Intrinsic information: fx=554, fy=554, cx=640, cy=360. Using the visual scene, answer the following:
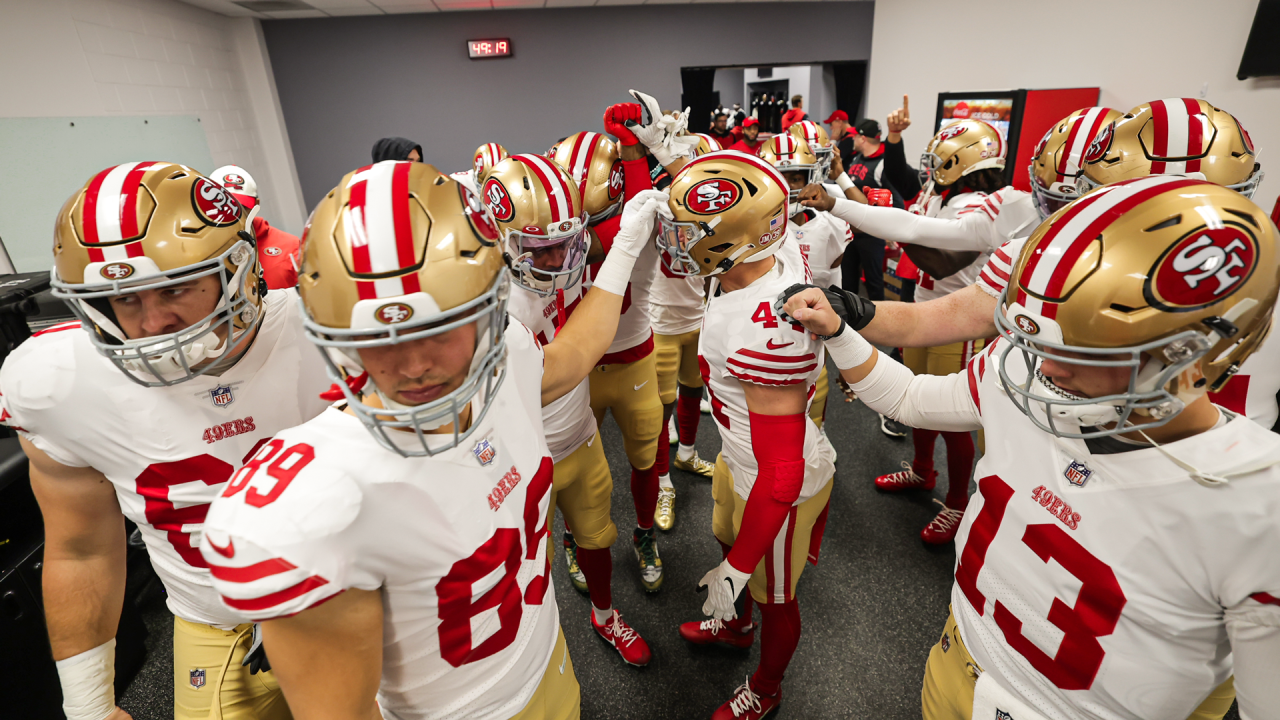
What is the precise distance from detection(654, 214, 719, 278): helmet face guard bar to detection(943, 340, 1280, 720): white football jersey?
32.3 inches

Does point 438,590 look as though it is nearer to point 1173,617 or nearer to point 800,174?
point 1173,617

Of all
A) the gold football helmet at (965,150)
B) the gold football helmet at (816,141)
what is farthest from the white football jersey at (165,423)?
the gold football helmet at (965,150)

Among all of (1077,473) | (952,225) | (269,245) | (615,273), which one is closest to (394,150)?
(269,245)

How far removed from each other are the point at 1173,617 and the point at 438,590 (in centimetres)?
127

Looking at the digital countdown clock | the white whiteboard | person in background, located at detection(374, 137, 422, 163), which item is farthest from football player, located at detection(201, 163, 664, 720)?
the digital countdown clock

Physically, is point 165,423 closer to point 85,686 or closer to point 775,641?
point 85,686

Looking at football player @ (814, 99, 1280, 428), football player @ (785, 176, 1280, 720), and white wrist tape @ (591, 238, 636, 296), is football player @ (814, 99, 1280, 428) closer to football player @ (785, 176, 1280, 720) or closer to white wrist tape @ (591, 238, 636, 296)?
football player @ (785, 176, 1280, 720)

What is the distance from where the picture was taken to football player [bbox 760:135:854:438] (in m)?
3.04

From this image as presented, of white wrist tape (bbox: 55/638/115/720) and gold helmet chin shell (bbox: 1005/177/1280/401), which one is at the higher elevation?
gold helmet chin shell (bbox: 1005/177/1280/401)

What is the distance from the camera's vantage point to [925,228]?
101 inches

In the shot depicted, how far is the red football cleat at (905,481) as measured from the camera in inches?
131

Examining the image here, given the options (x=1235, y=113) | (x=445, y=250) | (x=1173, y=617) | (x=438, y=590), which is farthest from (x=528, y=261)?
(x=1235, y=113)

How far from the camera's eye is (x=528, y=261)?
1.85 m

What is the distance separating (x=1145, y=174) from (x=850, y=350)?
124 cm
